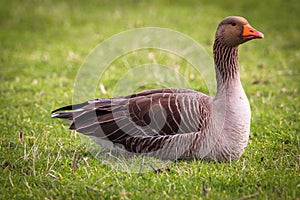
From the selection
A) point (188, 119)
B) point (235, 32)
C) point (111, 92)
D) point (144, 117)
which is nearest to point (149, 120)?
point (144, 117)

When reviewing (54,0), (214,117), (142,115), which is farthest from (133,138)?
(54,0)

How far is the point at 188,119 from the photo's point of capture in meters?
4.65

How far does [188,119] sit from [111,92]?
126 inches

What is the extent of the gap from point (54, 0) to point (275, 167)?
11.8 m

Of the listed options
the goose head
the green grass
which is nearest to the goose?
the goose head

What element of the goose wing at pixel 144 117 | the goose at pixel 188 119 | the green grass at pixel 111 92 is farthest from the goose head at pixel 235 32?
the green grass at pixel 111 92

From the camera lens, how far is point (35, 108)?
22.2ft

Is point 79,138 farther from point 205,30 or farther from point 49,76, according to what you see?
point 205,30

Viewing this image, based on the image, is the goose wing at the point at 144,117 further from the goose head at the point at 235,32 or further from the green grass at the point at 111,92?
the goose head at the point at 235,32

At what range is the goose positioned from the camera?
459cm

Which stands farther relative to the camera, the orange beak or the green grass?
the orange beak

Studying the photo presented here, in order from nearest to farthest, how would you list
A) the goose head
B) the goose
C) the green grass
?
1. the green grass
2. the goose
3. the goose head

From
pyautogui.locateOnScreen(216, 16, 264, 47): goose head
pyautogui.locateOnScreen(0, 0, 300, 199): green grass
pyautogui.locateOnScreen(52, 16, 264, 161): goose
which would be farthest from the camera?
pyautogui.locateOnScreen(216, 16, 264, 47): goose head

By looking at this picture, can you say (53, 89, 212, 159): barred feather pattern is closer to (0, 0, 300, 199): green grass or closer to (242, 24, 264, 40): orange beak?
(0, 0, 300, 199): green grass
